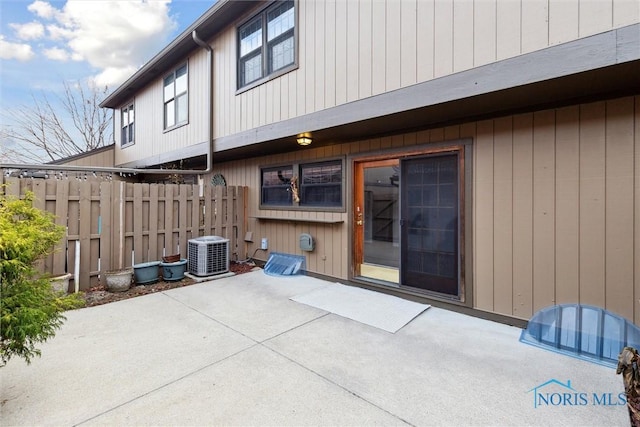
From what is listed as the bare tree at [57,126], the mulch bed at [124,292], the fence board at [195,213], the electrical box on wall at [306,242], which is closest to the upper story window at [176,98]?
the fence board at [195,213]

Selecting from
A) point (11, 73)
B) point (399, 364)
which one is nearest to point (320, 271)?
point (399, 364)

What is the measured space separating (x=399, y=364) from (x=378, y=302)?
4.94 ft

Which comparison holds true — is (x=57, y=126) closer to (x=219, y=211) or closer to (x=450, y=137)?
(x=219, y=211)

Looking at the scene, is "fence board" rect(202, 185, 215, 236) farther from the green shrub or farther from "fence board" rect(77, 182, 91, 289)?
the green shrub

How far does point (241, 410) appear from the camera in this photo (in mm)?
1806

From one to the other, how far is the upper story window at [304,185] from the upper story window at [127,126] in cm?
615

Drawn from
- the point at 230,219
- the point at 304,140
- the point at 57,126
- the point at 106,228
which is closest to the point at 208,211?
the point at 230,219

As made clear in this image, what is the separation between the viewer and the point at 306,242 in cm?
518

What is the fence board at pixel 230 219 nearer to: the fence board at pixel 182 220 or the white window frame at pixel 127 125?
the fence board at pixel 182 220

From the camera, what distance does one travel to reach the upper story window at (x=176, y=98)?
687 centimetres

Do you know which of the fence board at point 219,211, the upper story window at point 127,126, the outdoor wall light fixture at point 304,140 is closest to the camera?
the outdoor wall light fixture at point 304,140

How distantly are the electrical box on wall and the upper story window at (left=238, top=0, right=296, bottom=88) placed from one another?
2894mm

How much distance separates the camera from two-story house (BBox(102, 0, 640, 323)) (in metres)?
2.53

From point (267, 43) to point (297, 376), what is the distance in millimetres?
5096
